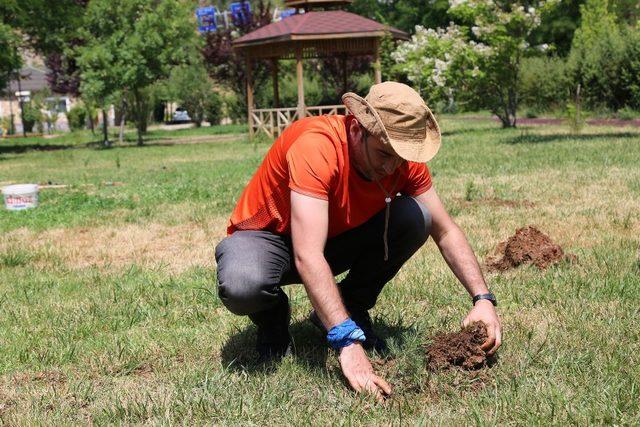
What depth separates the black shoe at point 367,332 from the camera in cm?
357

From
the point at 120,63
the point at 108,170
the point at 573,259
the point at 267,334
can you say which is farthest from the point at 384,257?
the point at 120,63

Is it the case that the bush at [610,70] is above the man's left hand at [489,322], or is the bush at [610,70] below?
above

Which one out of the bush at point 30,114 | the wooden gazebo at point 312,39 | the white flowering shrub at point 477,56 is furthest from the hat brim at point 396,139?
the bush at point 30,114

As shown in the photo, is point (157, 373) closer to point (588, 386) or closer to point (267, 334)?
point (267, 334)

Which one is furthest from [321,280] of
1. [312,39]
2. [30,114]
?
[30,114]

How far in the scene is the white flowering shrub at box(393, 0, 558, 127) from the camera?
62.8ft

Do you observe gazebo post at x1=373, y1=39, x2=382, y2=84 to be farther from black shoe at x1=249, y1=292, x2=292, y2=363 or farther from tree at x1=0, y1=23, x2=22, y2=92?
black shoe at x1=249, y1=292, x2=292, y2=363

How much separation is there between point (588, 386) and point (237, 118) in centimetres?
3861

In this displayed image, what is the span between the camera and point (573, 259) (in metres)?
5.02

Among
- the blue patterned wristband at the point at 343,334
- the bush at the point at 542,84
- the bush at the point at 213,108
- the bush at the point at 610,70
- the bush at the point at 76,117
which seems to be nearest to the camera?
the blue patterned wristband at the point at 343,334

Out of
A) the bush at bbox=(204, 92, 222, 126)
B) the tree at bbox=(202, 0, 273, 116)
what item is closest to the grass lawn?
the tree at bbox=(202, 0, 273, 116)

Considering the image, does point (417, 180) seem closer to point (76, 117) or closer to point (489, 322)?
point (489, 322)

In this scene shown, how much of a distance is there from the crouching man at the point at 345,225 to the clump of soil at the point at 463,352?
0.05 m

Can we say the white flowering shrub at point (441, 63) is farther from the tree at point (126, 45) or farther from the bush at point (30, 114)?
the bush at point (30, 114)
